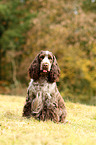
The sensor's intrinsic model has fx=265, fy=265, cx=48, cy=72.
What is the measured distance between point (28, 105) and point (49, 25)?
16.2 m

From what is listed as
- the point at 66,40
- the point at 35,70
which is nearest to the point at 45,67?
the point at 35,70

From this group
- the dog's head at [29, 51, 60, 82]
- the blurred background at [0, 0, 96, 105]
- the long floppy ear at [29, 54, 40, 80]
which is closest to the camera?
the dog's head at [29, 51, 60, 82]

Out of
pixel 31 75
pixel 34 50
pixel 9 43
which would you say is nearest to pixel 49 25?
pixel 34 50

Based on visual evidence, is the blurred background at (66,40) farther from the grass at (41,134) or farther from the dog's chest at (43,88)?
the grass at (41,134)

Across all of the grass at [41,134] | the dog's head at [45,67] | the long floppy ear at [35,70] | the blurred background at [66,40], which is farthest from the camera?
the blurred background at [66,40]

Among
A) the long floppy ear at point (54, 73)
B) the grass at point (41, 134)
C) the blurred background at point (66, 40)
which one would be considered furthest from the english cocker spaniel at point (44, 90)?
the blurred background at point (66, 40)

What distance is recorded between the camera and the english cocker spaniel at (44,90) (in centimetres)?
585

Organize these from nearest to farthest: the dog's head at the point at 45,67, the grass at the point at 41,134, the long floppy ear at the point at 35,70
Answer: the grass at the point at 41,134 → the dog's head at the point at 45,67 → the long floppy ear at the point at 35,70

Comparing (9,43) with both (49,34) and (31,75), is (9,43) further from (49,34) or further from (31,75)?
(31,75)

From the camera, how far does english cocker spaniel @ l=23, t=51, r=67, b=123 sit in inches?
230

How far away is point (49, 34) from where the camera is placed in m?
22.0

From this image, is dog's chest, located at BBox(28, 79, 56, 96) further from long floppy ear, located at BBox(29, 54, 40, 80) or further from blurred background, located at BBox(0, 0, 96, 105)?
blurred background, located at BBox(0, 0, 96, 105)

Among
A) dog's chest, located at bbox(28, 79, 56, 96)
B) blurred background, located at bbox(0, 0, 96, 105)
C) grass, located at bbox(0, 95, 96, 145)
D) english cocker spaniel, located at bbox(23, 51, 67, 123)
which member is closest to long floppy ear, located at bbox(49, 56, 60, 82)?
english cocker spaniel, located at bbox(23, 51, 67, 123)

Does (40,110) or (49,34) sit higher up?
(49,34)
